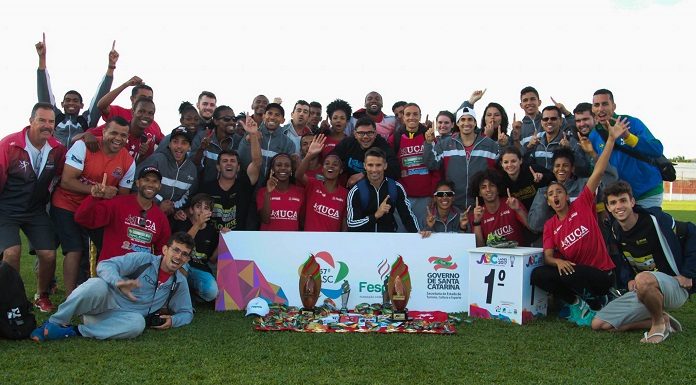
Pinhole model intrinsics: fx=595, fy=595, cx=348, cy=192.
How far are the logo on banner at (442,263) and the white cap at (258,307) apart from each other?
1934 mm

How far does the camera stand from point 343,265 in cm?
689

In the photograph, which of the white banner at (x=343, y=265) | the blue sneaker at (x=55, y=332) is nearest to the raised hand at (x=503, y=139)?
the white banner at (x=343, y=265)

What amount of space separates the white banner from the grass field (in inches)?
39.3

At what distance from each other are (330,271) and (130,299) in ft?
7.48

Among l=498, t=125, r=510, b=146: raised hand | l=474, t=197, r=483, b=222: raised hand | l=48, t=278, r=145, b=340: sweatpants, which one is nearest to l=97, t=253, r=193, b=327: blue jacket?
l=48, t=278, r=145, b=340: sweatpants

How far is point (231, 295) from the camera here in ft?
22.5

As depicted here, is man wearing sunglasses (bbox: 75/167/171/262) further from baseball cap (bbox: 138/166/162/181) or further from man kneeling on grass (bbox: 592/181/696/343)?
man kneeling on grass (bbox: 592/181/696/343)

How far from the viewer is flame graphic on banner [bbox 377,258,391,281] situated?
22.5 feet

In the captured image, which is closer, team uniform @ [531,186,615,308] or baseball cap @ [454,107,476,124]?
team uniform @ [531,186,615,308]

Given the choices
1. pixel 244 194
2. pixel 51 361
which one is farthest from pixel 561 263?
pixel 51 361

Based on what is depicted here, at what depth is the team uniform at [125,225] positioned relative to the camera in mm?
6414

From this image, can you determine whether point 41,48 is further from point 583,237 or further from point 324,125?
point 583,237

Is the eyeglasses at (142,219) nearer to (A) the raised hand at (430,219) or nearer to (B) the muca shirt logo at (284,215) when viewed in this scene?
(B) the muca shirt logo at (284,215)

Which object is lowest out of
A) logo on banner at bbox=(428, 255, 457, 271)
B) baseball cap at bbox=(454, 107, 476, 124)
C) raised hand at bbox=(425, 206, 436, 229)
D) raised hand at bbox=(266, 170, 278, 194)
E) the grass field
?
the grass field
